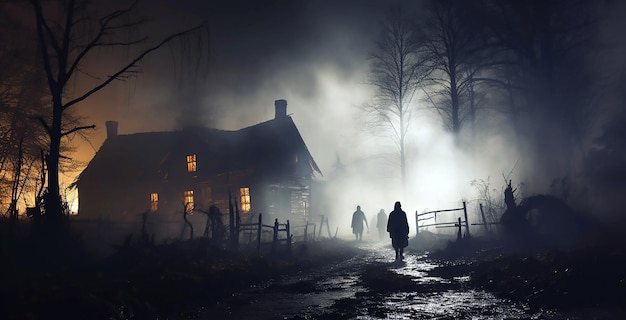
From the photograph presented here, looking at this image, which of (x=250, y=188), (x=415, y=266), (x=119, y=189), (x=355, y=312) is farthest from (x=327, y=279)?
(x=119, y=189)

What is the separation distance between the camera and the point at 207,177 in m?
34.5

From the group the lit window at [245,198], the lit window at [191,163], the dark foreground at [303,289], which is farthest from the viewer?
the lit window at [191,163]

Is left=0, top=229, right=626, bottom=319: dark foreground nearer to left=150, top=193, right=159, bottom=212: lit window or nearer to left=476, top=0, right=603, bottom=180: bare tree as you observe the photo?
left=476, top=0, right=603, bottom=180: bare tree

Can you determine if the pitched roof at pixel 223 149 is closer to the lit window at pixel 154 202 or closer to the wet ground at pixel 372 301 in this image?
the lit window at pixel 154 202

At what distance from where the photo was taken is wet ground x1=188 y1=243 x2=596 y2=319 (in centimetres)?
755

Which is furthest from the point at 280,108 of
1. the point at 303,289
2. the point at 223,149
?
the point at 303,289

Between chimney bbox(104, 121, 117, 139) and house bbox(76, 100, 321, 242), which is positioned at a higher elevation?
chimney bbox(104, 121, 117, 139)

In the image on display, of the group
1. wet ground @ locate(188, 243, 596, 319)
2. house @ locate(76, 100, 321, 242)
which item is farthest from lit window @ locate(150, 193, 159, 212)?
wet ground @ locate(188, 243, 596, 319)

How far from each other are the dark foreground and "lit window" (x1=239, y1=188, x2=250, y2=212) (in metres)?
18.0

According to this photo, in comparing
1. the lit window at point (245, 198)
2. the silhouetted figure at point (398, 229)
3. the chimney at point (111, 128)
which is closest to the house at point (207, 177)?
the lit window at point (245, 198)

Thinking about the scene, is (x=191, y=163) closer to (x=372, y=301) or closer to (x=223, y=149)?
(x=223, y=149)

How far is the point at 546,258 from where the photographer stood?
Result: 10.6m

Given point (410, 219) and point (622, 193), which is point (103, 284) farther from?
point (410, 219)

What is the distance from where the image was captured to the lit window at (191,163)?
3568 cm
